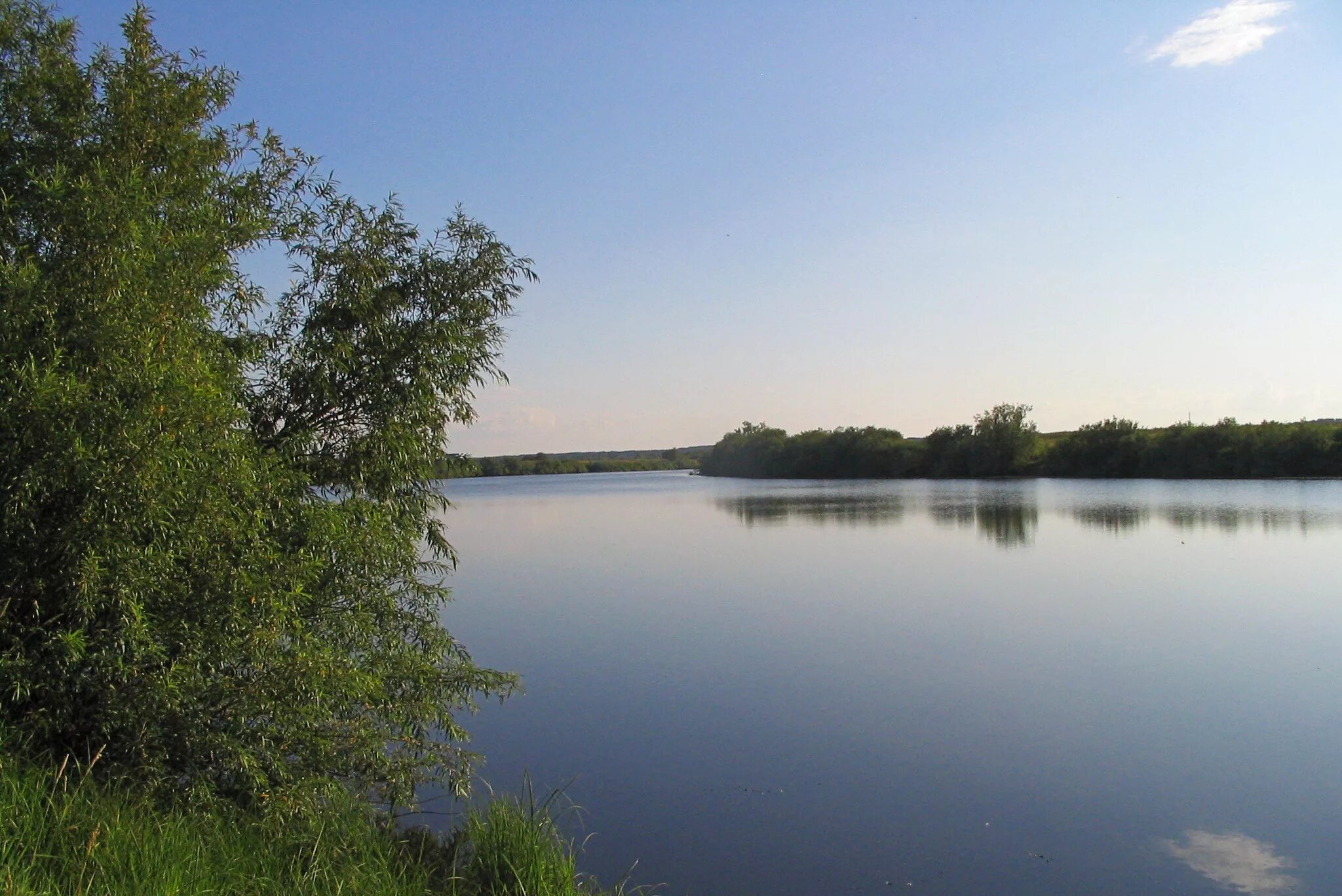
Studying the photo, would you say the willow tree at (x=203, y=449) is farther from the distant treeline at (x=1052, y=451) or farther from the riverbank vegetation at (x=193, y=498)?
the distant treeline at (x=1052, y=451)

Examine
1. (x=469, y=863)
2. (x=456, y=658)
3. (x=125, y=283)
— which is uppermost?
(x=125, y=283)

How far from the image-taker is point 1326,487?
3350 centimetres

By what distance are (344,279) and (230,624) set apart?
2545 millimetres

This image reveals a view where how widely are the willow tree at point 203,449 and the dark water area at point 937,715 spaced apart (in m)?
1.82

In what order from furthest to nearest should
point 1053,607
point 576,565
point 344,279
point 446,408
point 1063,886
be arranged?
point 576,565 → point 1053,607 → point 446,408 → point 344,279 → point 1063,886

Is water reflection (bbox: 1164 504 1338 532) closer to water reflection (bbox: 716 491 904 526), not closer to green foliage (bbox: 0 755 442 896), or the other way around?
water reflection (bbox: 716 491 904 526)

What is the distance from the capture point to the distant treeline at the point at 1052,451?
4331cm

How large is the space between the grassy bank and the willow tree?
232 mm

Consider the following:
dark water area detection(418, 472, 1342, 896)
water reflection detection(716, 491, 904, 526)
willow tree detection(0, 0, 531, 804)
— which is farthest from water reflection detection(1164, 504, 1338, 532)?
willow tree detection(0, 0, 531, 804)

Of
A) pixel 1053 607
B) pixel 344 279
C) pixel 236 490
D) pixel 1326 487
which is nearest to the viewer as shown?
pixel 236 490

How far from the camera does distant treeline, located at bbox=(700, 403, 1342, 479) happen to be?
4331 centimetres

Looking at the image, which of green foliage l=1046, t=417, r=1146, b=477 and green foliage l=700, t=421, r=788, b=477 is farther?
green foliage l=700, t=421, r=788, b=477

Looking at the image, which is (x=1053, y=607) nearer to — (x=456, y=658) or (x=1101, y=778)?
(x=1101, y=778)

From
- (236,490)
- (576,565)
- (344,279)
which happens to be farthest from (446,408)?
(576,565)
